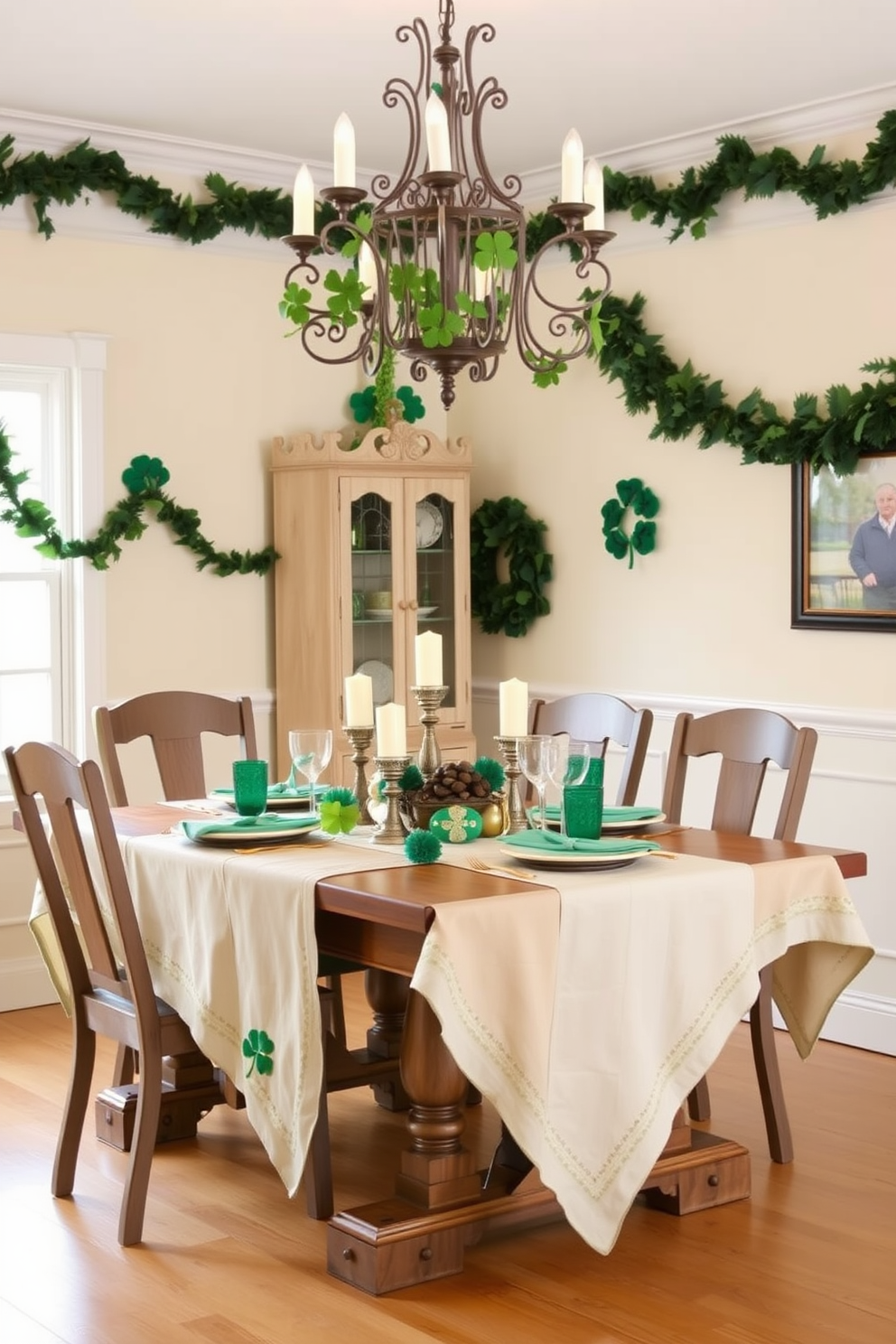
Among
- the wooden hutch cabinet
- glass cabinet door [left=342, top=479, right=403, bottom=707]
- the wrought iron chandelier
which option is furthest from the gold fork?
glass cabinet door [left=342, top=479, right=403, bottom=707]

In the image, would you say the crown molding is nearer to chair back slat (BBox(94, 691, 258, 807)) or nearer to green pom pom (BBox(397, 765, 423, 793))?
chair back slat (BBox(94, 691, 258, 807))

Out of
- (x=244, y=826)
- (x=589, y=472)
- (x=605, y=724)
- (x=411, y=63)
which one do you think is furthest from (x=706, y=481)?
(x=244, y=826)

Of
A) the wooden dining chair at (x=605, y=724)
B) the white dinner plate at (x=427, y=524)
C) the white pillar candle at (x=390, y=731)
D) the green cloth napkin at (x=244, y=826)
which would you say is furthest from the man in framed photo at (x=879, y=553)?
the green cloth napkin at (x=244, y=826)

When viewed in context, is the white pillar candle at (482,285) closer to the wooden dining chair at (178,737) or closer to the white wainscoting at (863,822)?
the wooden dining chair at (178,737)

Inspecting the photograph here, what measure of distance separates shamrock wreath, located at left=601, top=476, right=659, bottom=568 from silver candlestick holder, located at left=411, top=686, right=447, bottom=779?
212 centimetres

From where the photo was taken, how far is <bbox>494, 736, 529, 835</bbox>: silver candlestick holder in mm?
3535

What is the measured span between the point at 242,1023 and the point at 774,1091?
1.33m

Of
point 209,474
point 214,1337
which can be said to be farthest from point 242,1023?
point 209,474

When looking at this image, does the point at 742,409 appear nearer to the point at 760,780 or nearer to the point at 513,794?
the point at 760,780

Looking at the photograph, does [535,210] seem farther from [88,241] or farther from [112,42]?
[112,42]

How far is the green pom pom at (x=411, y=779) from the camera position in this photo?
11.6 ft

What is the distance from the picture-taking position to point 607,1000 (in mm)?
2996

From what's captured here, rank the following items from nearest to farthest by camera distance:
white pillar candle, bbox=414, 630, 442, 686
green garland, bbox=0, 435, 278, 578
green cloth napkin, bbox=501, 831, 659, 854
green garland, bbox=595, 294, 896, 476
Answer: green cloth napkin, bbox=501, 831, 659, 854 → white pillar candle, bbox=414, 630, 442, 686 → green garland, bbox=595, 294, 896, 476 → green garland, bbox=0, 435, 278, 578

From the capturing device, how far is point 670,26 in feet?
13.5
